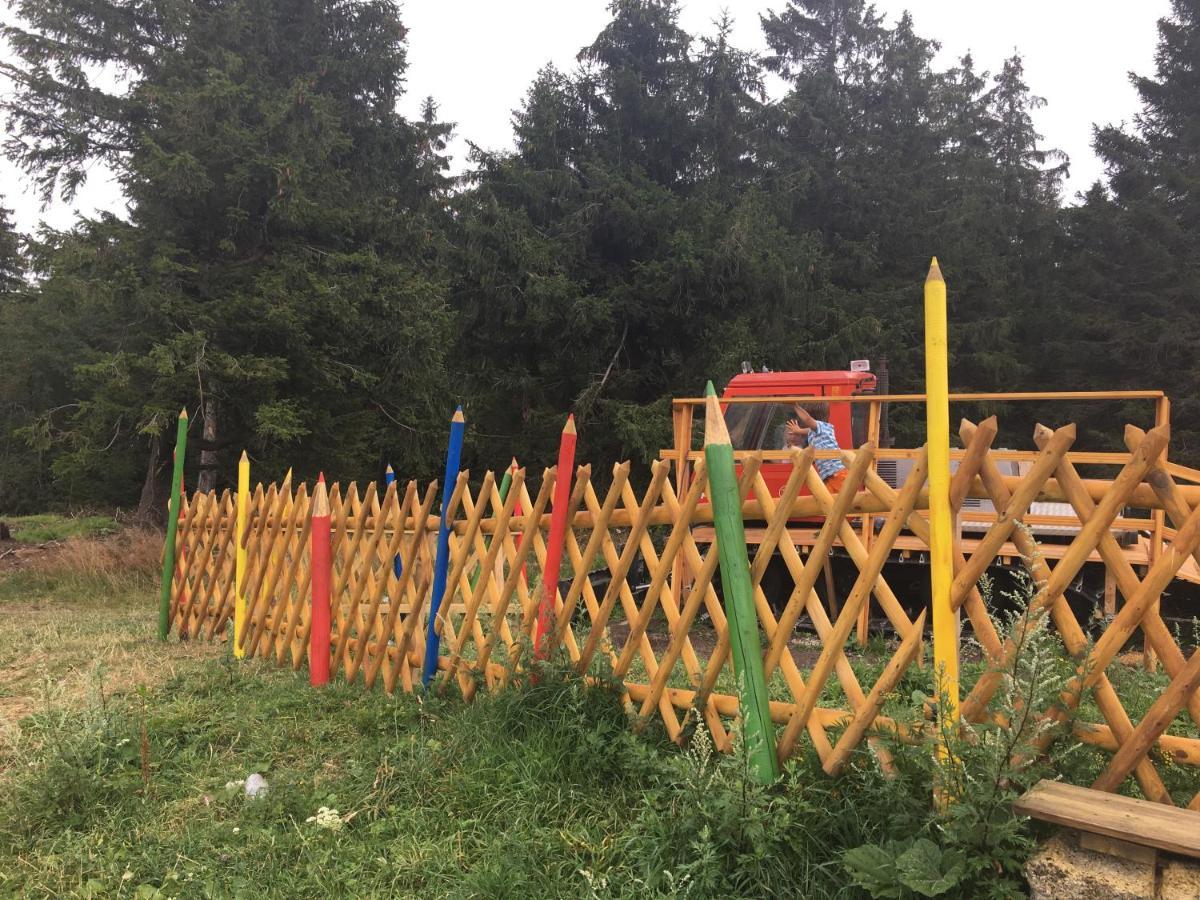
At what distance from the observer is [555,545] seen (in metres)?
3.40

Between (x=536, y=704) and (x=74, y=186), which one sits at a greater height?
(x=74, y=186)

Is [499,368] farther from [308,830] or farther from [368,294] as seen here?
[308,830]

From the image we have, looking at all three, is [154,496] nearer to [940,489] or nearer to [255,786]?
[255,786]

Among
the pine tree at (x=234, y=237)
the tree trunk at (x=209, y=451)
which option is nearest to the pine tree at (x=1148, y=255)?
the pine tree at (x=234, y=237)

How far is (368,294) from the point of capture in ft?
51.8

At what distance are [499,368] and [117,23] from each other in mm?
10384

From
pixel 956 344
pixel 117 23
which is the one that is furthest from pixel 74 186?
pixel 956 344

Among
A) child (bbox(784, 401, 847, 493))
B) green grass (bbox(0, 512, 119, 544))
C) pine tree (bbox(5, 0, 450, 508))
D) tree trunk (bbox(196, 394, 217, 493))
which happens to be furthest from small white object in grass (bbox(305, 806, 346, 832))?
green grass (bbox(0, 512, 119, 544))

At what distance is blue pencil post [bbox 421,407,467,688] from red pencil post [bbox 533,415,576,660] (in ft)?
2.04

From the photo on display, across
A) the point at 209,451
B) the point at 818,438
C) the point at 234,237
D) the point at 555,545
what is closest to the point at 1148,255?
the point at 818,438

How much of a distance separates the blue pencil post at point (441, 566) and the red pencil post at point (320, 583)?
0.81m

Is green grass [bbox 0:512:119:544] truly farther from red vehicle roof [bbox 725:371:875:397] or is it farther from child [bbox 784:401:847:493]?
child [bbox 784:401:847:493]

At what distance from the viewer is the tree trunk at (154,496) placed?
53.0 ft

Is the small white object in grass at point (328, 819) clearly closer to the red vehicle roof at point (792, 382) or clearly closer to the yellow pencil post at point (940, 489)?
the yellow pencil post at point (940, 489)
